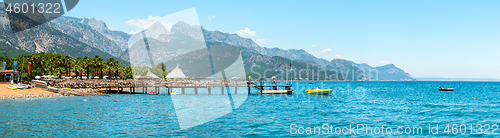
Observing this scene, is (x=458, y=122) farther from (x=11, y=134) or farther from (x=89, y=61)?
(x=89, y=61)

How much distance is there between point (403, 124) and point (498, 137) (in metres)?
7.20

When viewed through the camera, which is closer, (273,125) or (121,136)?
(121,136)

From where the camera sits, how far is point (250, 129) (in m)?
24.8

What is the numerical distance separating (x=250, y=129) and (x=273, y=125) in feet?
9.22

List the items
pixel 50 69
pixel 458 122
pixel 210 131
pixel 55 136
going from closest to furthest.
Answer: pixel 55 136 < pixel 210 131 < pixel 458 122 < pixel 50 69

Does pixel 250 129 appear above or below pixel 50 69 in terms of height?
below

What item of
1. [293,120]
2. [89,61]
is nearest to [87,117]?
[293,120]

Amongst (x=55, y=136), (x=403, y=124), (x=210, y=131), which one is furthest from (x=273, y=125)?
(x=55, y=136)

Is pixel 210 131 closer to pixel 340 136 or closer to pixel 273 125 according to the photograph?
pixel 273 125

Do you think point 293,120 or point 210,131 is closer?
point 210,131

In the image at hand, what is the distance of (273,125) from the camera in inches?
1054

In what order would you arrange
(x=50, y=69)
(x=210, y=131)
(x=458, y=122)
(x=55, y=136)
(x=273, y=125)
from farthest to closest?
(x=50, y=69), (x=458, y=122), (x=273, y=125), (x=210, y=131), (x=55, y=136)

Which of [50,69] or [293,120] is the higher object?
[50,69]

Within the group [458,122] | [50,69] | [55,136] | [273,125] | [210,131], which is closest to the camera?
[55,136]
